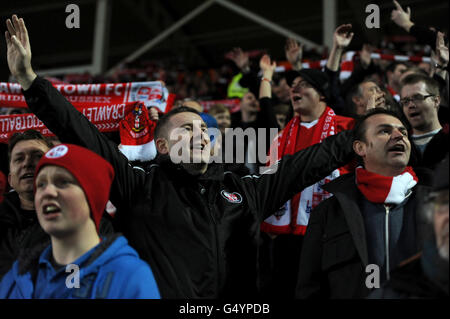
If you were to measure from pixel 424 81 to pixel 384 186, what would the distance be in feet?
5.15

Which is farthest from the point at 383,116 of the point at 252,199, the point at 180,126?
the point at 180,126

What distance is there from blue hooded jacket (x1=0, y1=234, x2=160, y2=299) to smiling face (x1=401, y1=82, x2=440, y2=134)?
2327 mm

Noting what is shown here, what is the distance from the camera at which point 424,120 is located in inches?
151

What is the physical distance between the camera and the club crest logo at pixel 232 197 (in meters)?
2.99

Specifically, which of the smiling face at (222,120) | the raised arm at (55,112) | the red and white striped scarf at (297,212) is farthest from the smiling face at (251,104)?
the raised arm at (55,112)

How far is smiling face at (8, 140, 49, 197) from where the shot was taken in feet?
10.8

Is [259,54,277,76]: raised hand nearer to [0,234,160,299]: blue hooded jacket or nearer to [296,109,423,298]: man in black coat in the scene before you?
[296,109,423,298]: man in black coat

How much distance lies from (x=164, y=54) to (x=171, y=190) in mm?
16645

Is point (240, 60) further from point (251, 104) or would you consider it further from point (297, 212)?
point (297, 212)

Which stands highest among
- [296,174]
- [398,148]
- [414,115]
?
[414,115]

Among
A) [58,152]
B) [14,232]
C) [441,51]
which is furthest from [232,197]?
[441,51]

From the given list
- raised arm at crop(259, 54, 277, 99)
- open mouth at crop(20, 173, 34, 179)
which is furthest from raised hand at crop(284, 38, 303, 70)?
open mouth at crop(20, 173, 34, 179)

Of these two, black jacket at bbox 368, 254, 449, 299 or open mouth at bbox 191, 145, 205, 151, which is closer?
black jacket at bbox 368, 254, 449, 299
